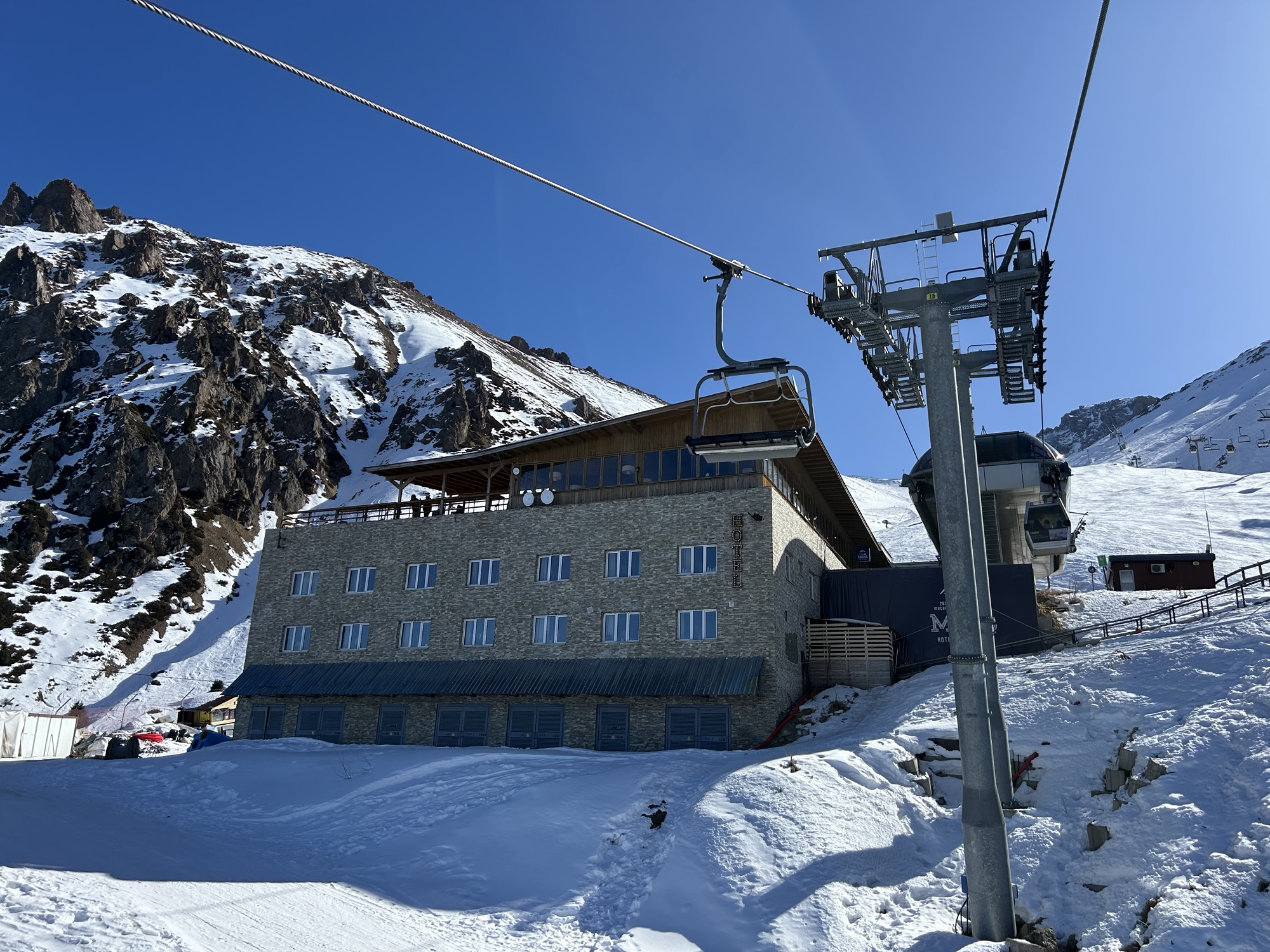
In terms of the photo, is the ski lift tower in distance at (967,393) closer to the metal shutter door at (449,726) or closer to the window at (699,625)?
the window at (699,625)

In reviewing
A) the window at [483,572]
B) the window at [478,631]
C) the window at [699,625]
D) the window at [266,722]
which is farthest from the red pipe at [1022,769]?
the window at [266,722]

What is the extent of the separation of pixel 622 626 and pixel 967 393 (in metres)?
16.1

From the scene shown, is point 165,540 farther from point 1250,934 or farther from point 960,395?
point 1250,934

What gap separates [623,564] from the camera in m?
31.8

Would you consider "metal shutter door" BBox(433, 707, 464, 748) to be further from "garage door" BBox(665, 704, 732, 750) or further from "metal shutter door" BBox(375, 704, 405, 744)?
"garage door" BBox(665, 704, 732, 750)

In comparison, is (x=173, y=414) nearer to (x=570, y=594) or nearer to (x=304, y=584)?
(x=304, y=584)

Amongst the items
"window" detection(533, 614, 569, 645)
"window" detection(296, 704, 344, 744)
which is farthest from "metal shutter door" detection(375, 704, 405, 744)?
"window" detection(533, 614, 569, 645)

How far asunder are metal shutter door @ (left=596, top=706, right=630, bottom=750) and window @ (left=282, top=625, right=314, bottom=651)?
13970 mm

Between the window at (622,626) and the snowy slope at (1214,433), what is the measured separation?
447ft

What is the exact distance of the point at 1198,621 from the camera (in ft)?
95.6

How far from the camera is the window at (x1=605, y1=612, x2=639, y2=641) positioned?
101 ft

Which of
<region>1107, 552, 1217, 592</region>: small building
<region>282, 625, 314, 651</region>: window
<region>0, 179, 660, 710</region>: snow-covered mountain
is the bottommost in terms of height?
<region>282, 625, 314, 651</region>: window

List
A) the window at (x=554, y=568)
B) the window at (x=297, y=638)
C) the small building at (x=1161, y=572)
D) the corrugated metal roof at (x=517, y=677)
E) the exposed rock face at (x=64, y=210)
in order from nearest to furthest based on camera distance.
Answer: the corrugated metal roof at (x=517, y=677) < the window at (x=554, y=568) < the window at (x=297, y=638) < the small building at (x=1161, y=572) < the exposed rock face at (x=64, y=210)

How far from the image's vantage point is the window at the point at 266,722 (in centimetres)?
3444
